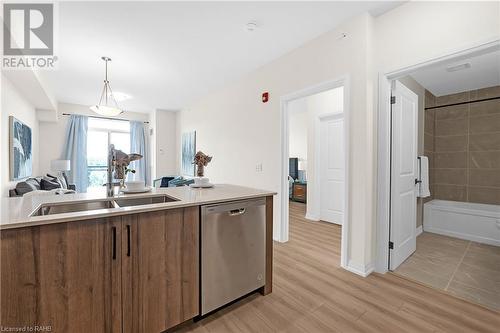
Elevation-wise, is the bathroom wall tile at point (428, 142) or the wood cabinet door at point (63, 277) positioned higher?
the bathroom wall tile at point (428, 142)

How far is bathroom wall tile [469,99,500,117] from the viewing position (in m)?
3.58

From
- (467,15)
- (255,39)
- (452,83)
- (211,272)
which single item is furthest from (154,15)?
(452,83)

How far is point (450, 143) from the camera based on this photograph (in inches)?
157

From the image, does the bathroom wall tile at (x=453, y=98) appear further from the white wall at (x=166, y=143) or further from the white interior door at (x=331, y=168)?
the white wall at (x=166, y=143)

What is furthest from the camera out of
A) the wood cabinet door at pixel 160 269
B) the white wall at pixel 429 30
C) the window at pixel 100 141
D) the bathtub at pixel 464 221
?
the window at pixel 100 141

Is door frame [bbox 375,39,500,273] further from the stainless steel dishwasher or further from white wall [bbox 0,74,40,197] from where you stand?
white wall [bbox 0,74,40,197]

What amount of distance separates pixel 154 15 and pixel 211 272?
2.49 m

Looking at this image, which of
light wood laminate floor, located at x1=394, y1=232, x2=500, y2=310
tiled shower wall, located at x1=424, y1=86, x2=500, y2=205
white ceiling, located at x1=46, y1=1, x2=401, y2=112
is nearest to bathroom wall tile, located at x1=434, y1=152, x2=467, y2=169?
tiled shower wall, located at x1=424, y1=86, x2=500, y2=205

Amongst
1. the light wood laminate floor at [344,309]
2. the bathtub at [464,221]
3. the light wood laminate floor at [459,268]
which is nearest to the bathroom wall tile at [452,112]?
Answer: the bathtub at [464,221]

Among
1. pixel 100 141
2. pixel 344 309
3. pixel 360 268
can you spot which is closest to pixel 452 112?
pixel 360 268

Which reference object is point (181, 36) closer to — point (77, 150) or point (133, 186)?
point (133, 186)

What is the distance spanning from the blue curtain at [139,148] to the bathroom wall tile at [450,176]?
699 centimetres

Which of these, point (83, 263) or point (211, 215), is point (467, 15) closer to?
point (211, 215)

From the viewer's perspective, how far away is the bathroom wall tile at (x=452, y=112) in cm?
386
